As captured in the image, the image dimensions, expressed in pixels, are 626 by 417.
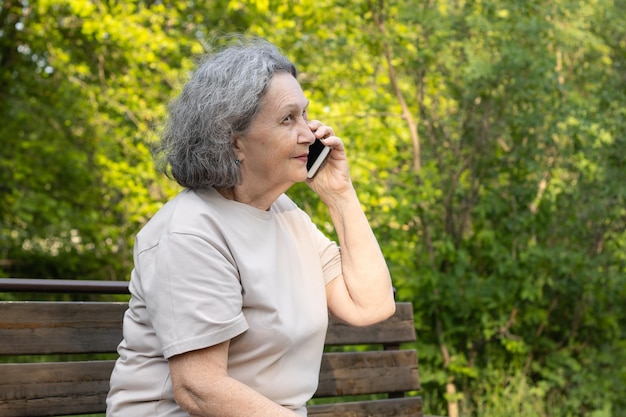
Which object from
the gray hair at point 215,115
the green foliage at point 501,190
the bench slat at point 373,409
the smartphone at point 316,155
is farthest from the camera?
the green foliage at point 501,190

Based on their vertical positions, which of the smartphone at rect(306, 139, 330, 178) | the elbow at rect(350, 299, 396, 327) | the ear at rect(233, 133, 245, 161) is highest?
the ear at rect(233, 133, 245, 161)

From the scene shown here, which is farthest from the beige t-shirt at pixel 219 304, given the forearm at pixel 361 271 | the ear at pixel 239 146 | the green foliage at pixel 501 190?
the green foliage at pixel 501 190

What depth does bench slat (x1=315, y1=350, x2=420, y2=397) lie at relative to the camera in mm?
3021

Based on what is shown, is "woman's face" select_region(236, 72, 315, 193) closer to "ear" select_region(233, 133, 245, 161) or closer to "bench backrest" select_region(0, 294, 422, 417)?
"ear" select_region(233, 133, 245, 161)

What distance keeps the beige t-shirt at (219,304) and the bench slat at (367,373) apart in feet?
2.88

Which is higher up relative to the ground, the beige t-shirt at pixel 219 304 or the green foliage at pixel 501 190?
the beige t-shirt at pixel 219 304

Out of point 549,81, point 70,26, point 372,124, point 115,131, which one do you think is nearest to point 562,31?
point 549,81

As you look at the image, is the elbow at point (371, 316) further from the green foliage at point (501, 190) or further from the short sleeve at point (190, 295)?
the green foliage at point (501, 190)

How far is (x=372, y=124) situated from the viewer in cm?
661

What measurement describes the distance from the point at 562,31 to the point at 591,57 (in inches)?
32.3

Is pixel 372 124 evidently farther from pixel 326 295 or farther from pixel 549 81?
pixel 326 295

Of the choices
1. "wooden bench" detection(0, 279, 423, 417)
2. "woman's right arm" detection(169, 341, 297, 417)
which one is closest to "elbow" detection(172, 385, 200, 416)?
"woman's right arm" detection(169, 341, 297, 417)

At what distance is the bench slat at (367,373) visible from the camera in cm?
302

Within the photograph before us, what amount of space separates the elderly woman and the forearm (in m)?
0.16
